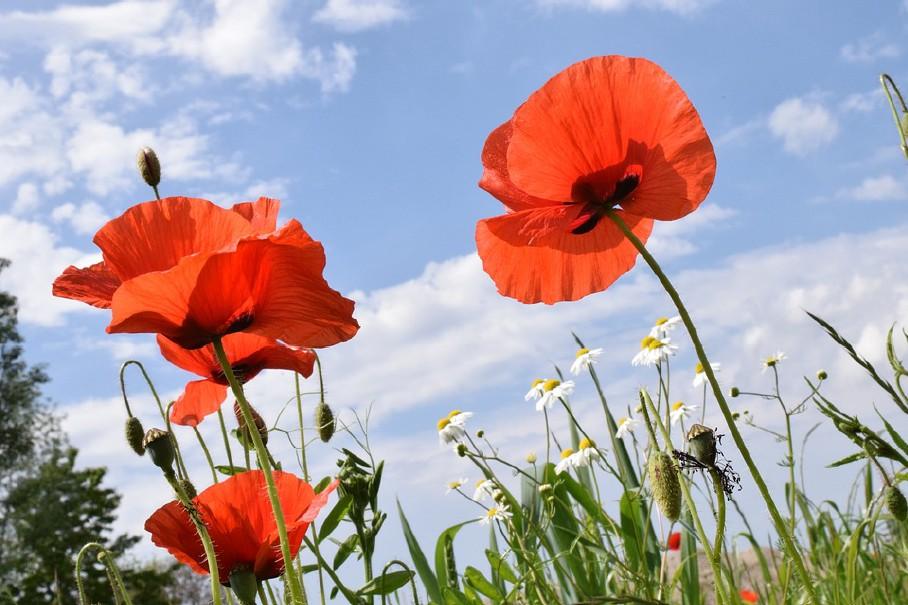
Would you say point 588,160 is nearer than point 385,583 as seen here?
Yes

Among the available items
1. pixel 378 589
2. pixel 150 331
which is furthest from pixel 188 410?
pixel 150 331

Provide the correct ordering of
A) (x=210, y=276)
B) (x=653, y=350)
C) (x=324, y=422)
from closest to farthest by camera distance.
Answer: (x=210, y=276), (x=324, y=422), (x=653, y=350)

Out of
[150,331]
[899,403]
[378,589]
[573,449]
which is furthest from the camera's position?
[573,449]

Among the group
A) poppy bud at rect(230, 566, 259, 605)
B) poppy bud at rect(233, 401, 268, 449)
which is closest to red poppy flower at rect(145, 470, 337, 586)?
poppy bud at rect(230, 566, 259, 605)

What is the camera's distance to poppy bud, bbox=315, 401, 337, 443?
201 centimetres

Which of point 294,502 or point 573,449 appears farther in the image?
point 573,449

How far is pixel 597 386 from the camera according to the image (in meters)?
3.26

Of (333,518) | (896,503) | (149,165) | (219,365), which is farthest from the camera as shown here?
(333,518)

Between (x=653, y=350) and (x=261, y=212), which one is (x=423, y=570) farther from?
(x=261, y=212)

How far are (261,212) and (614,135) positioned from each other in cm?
50

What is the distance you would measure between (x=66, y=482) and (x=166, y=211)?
22.9m

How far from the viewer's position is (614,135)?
1.30 meters

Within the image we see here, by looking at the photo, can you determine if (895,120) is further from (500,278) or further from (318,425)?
→ (318,425)

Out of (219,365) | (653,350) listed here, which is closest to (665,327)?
(653,350)
